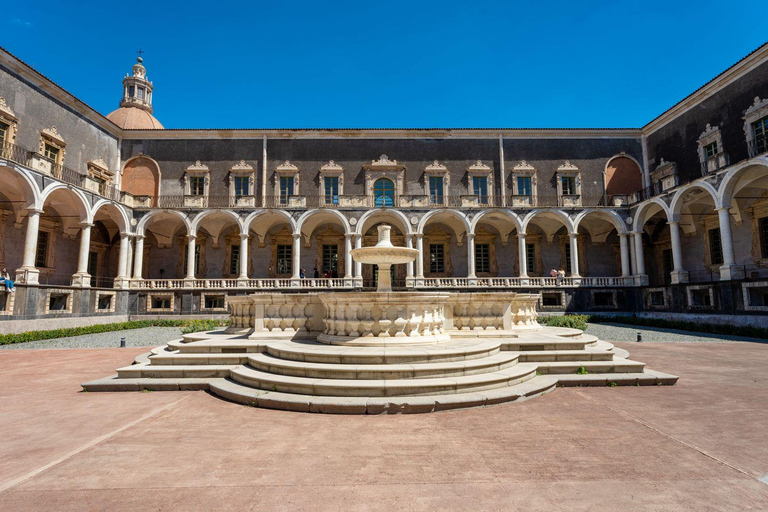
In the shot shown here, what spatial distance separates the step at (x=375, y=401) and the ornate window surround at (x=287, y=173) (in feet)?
75.6

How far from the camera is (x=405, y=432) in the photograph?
4727 mm

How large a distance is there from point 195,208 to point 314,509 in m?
26.5

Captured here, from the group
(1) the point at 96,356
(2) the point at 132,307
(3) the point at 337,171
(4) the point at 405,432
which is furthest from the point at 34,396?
(3) the point at 337,171

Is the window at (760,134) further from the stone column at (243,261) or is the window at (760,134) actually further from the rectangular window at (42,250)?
the rectangular window at (42,250)

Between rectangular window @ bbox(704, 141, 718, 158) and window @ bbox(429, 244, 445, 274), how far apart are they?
16.2m

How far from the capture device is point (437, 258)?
2920 centimetres

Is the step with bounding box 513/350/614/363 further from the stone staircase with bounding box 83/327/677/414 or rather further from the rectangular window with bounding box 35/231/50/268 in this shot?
the rectangular window with bounding box 35/231/50/268

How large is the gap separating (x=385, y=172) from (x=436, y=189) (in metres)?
3.81

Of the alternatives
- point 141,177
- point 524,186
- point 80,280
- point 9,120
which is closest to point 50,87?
point 9,120

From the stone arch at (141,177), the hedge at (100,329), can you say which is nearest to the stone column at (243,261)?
the hedge at (100,329)

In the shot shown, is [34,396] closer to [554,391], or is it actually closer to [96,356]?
[96,356]

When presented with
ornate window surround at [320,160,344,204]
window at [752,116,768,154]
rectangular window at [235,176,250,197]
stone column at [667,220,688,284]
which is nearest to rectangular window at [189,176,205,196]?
rectangular window at [235,176,250,197]

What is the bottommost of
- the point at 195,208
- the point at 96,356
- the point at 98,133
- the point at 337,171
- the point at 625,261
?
the point at 96,356

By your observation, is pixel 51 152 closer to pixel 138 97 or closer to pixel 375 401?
pixel 138 97
